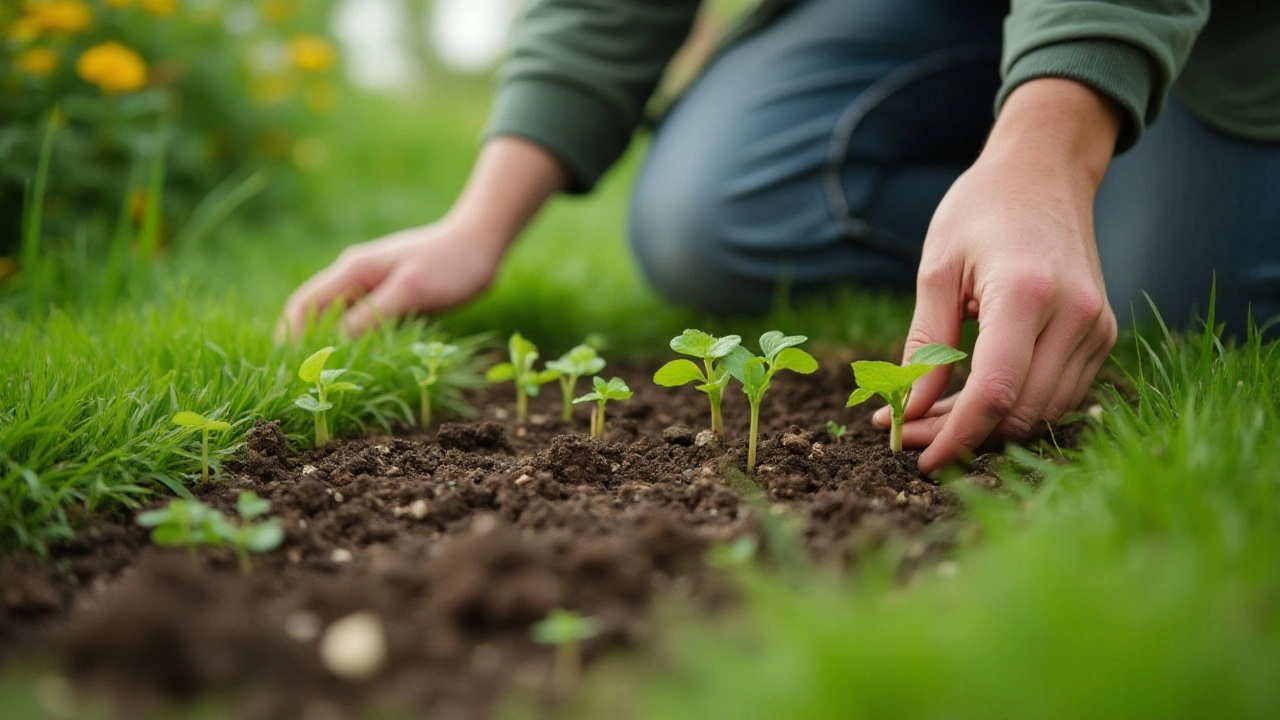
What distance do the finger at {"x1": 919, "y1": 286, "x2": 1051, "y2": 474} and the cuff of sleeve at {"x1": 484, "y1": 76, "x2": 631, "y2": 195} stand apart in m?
1.51

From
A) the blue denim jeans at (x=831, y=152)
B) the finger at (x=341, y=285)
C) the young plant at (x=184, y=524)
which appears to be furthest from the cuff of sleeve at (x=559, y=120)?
the young plant at (x=184, y=524)

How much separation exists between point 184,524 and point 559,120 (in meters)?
1.70

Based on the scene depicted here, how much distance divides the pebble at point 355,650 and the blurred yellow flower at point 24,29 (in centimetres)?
253

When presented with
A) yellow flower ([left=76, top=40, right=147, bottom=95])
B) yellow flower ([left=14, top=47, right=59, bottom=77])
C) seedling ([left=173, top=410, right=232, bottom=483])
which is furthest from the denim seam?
yellow flower ([left=14, top=47, right=59, bottom=77])

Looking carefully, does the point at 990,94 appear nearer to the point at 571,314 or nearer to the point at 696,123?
the point at 696,123

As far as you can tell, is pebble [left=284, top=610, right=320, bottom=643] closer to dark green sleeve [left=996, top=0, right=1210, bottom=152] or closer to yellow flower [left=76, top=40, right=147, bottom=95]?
dark green sleeve [left=996, top=0, right=1210, bottom=152]

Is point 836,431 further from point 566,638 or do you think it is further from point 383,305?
point 383,305

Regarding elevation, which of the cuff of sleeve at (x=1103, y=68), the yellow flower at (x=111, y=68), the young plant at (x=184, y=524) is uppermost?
the yellow flower at (x=111, y=68)

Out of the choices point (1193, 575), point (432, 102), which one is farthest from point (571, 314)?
point (432, 102)

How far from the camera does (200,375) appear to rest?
64.1 inches

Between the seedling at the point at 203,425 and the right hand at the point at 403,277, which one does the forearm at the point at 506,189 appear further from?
the seedling at the point at 203,425

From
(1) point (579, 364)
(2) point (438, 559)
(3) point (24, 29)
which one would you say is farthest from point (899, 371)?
(3) point (24, 29)

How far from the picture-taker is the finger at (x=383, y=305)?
208 cm

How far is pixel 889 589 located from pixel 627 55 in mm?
2089
